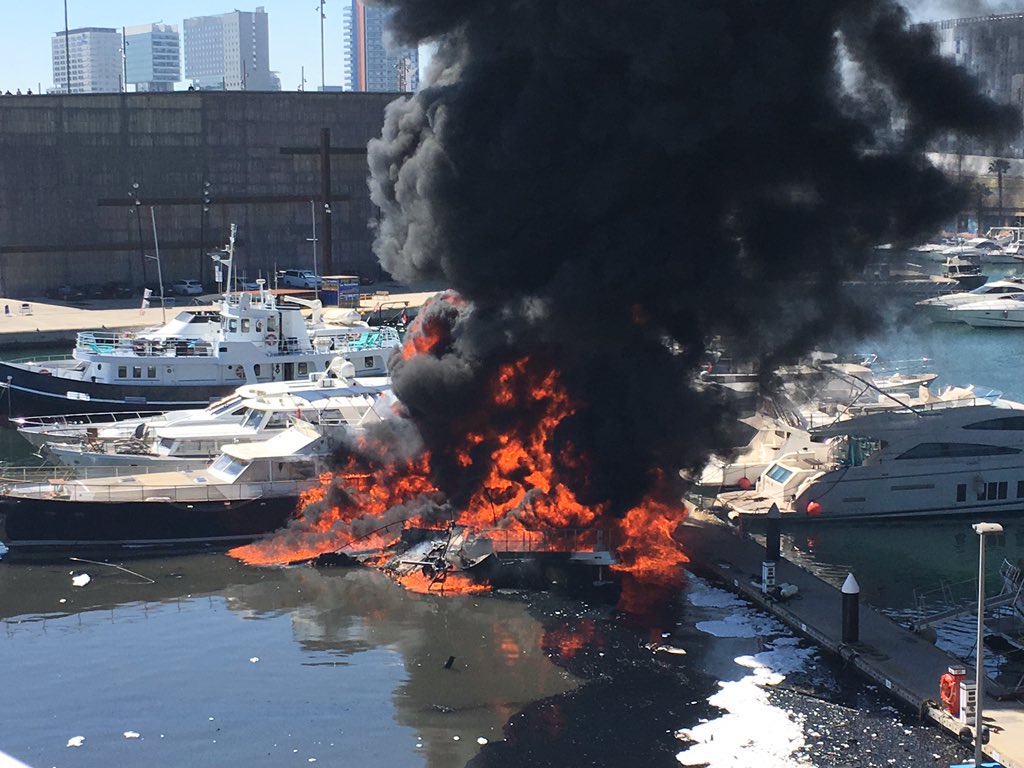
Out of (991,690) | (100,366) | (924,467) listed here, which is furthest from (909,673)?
(100,366)

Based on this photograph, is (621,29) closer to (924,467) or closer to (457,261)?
(457,261)

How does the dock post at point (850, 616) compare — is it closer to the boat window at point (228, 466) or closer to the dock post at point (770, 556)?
the dock post at point (770, 556)

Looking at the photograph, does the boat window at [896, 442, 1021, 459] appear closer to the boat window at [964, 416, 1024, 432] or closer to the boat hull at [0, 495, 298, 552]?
the boat window at [964, 416, 1024, 432]

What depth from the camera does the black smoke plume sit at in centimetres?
3322


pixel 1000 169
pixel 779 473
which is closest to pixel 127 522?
pixel 779 473

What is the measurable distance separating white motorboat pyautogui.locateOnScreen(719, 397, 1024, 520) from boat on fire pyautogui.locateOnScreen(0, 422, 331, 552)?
11.6 meters

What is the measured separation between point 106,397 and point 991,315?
5075 cm

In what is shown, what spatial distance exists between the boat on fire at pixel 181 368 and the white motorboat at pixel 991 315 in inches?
1675

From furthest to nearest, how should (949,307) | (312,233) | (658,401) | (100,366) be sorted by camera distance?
(312,233), (949,307), (100,366), (658,401)

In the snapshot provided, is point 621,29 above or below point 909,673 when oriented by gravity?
above

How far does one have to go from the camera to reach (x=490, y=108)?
3472 centimetres

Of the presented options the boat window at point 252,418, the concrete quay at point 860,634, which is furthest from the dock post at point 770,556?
the boat window at point 252,418

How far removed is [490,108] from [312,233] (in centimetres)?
5610

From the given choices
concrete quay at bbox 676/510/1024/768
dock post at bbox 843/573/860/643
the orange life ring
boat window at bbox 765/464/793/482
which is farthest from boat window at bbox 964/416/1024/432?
the orange life ring
